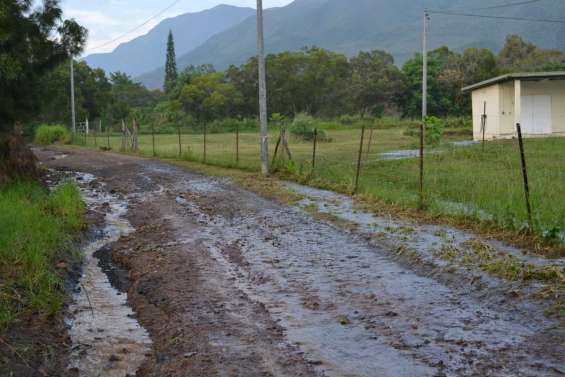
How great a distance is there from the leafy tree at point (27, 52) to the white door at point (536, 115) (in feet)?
81.4

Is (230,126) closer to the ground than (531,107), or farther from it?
closer to the ground

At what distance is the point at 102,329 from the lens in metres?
7.30

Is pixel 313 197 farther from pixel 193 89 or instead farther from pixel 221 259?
pixel 193 89

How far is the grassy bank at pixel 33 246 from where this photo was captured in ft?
24.8

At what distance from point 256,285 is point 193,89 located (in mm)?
66387

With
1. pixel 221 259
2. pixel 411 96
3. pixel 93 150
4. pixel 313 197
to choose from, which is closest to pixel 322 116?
pixel 411 96

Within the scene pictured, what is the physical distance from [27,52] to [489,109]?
27.3m

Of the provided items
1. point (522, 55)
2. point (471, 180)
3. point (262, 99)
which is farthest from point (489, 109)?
point (522, 55)

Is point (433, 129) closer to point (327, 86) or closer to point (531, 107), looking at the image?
point (531, 107)

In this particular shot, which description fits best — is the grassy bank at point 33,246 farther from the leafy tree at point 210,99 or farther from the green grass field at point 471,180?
the leafy tree at point 210,99

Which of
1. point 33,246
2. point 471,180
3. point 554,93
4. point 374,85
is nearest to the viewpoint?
point 33,246

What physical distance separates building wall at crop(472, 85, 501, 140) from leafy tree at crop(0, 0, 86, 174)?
79.5 ft

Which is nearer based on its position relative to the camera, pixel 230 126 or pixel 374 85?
pixel 230 126

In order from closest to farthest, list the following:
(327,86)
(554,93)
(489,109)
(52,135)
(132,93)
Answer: (554,93) → (489,109) → (52,135) → (327,86) → (132,93)
